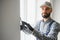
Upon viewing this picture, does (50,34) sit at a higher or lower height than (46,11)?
lower

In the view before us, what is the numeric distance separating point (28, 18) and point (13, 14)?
0.15 meters

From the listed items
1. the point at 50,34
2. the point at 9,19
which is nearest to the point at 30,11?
the point at 9,19

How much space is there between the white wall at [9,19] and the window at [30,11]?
1.8 inches

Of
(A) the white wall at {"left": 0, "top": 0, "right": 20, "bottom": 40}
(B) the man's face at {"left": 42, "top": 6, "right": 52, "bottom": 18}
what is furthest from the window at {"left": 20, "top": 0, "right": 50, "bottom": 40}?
(B) the man's face at {"left": 42, "top": 6, "right": 52, "bottom": 18}

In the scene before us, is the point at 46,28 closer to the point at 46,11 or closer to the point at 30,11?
the point at 46,11

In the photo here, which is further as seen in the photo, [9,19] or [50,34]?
[9,19]

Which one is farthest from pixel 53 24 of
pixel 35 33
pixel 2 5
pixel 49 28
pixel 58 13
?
pixel 2 5

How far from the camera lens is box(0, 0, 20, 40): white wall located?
1.19 m

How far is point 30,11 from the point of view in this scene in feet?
4.17

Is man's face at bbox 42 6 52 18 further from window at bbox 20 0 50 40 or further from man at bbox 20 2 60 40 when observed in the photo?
window at bbox 20 0 50 40

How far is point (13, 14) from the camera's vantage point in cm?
120

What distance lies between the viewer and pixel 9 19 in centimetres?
121

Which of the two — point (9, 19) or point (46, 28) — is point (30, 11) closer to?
point (9, 19)

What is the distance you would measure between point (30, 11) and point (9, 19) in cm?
22
